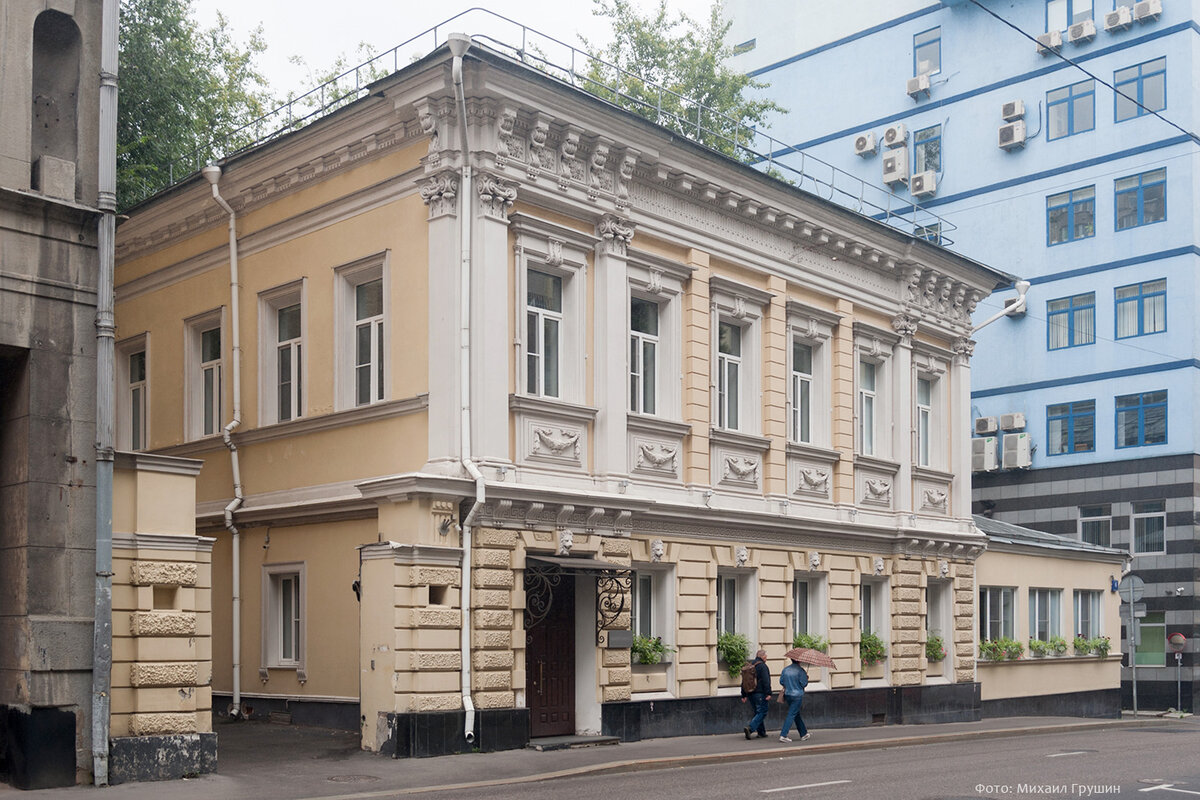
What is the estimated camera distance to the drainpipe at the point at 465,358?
18.5 m

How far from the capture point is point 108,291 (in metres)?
15.3

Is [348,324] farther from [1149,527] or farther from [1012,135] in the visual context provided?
[1012,135]

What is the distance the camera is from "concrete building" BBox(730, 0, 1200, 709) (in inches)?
1556

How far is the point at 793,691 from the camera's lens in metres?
21.9

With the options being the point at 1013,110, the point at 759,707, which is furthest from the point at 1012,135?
the point at 759,707

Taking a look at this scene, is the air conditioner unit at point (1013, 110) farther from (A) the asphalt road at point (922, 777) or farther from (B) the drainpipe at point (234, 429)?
(B) the drainpipe at point (234, 429)

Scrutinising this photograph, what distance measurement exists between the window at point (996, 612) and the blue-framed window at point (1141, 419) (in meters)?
10.0

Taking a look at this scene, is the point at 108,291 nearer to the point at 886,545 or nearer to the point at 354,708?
the point at 354,708

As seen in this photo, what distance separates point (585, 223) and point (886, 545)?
10.4 m

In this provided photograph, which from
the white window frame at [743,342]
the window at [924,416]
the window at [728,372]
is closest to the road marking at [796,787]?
the white window frame at [743,342]

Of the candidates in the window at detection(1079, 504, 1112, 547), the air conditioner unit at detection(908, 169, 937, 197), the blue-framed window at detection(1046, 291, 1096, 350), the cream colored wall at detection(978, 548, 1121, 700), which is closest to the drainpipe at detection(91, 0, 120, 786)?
the cream colored wall at detection(978, 548, 1121, 700)

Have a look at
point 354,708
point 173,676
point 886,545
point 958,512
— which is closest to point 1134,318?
point 958,512

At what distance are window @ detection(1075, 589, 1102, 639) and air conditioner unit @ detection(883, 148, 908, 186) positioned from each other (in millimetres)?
16522

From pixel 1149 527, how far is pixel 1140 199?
31.3 ft
